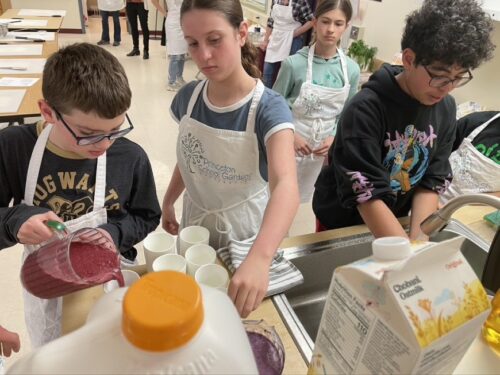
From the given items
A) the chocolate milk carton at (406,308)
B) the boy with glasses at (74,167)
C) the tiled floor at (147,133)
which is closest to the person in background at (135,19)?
the tiled floor at (147,133)

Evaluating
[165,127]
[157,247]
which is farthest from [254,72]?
[165,127]

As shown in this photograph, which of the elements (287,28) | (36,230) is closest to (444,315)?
(36,230)

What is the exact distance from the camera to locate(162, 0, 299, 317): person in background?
966mm

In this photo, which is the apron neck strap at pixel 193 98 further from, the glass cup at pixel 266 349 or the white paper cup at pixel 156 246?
the glass cup at pixel 266 349

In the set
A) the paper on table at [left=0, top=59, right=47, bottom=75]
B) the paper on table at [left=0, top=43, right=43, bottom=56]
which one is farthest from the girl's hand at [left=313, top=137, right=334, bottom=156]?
the paper on table at [left=0, top=43, right=43, bottom=56]

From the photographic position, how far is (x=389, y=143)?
1.09 m

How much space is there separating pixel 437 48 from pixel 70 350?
96cm

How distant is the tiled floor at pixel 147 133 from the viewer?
180cm

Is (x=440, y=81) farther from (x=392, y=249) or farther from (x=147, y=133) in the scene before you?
(x=147, y=133)

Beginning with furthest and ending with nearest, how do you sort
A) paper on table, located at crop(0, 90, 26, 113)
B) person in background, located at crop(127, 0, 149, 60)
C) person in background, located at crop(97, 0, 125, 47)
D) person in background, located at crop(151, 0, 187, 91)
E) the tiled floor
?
person in background, located at crop(97, 0, 125, 47) → person in background, located at crop(127, 0, 149, 60) → person in background, located at crop(151, 0, 187, 91) → paper on table, located at crop(0, 90, 26, 113) → the tiled floor

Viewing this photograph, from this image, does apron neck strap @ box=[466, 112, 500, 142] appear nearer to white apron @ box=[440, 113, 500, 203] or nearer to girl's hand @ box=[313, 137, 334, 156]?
white apron @ box=[440, 113, 500, 203]

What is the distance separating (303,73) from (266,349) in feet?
5.54

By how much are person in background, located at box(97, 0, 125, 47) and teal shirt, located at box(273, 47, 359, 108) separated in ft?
17.9

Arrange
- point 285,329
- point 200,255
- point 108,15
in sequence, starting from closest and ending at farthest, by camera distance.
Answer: point 285,329 < point 200,255 < point 108,15
